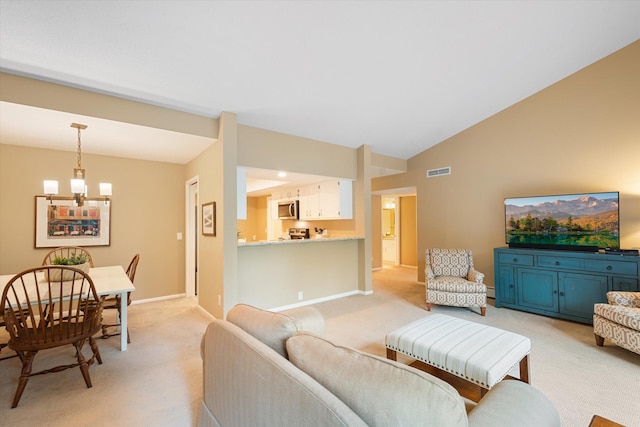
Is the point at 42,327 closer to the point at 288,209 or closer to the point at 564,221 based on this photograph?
the point at 288,209

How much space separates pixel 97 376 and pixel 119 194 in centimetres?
293

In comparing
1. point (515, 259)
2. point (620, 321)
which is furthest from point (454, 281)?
point (620, 321)

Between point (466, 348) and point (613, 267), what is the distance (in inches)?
110

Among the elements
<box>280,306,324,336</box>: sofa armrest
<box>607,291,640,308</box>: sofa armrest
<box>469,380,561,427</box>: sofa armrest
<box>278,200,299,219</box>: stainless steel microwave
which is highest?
<box>278,200,299,219</box>: stainless steel microwave

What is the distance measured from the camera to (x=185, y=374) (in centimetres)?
244

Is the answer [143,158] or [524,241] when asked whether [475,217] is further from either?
[143,158]

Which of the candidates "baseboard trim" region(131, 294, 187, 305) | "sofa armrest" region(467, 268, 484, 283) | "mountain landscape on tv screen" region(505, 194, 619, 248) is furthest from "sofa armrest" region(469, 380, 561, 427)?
"baseboard trim" region(131, 294, 187, 305)

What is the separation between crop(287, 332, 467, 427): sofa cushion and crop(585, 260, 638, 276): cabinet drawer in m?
3.95

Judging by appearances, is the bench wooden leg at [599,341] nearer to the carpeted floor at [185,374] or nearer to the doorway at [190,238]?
the carpeted floor at [185,374]

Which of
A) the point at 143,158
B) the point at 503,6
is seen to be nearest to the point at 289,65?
the point at 503,6

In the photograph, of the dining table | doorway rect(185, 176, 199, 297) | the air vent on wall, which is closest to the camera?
the dining table

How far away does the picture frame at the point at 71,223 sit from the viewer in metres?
3.86

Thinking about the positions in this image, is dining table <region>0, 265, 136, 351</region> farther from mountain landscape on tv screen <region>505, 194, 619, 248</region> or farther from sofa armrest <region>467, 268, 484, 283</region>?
mountain landscape on tv screen <region>505, 194, 619, 248</region>

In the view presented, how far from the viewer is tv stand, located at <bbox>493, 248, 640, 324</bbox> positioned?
330cm
